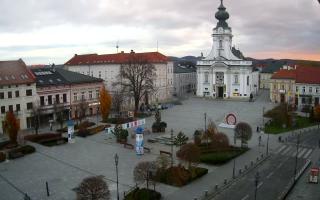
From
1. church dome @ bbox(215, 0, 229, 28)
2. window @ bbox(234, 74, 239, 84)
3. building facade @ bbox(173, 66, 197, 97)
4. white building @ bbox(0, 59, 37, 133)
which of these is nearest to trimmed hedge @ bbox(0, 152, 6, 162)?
white building @ bbox(0, 59, 37, 133)

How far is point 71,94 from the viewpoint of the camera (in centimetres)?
5778

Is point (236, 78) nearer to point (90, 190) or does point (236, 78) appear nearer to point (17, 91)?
point (17, 91)

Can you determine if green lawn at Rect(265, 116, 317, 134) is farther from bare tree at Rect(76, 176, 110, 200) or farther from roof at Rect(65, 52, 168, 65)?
roof at Rect(65, 52, 168, 65)

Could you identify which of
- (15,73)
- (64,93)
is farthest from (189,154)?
→ (64,93)

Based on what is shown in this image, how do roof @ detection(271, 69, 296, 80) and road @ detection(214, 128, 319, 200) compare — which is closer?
road @ detection(214, 128, 319, 200)

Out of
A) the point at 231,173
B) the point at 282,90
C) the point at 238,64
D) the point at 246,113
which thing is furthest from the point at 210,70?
the point at 231,173

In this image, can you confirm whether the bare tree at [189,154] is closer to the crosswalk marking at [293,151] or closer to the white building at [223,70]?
the crosswalk marking at [293,151]

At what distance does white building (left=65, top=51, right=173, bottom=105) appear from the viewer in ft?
246

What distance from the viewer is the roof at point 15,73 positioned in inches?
1944

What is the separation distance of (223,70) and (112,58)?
84.6 ft

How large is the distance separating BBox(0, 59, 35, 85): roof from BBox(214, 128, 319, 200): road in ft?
113

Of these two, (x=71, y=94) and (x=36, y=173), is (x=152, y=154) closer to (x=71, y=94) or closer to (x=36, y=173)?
(x=36, y=173)

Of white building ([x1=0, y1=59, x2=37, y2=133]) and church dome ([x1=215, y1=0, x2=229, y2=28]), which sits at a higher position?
church dome ([x1=215, y1=0, x2=229, y2=28])

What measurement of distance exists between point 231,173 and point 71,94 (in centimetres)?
3454
